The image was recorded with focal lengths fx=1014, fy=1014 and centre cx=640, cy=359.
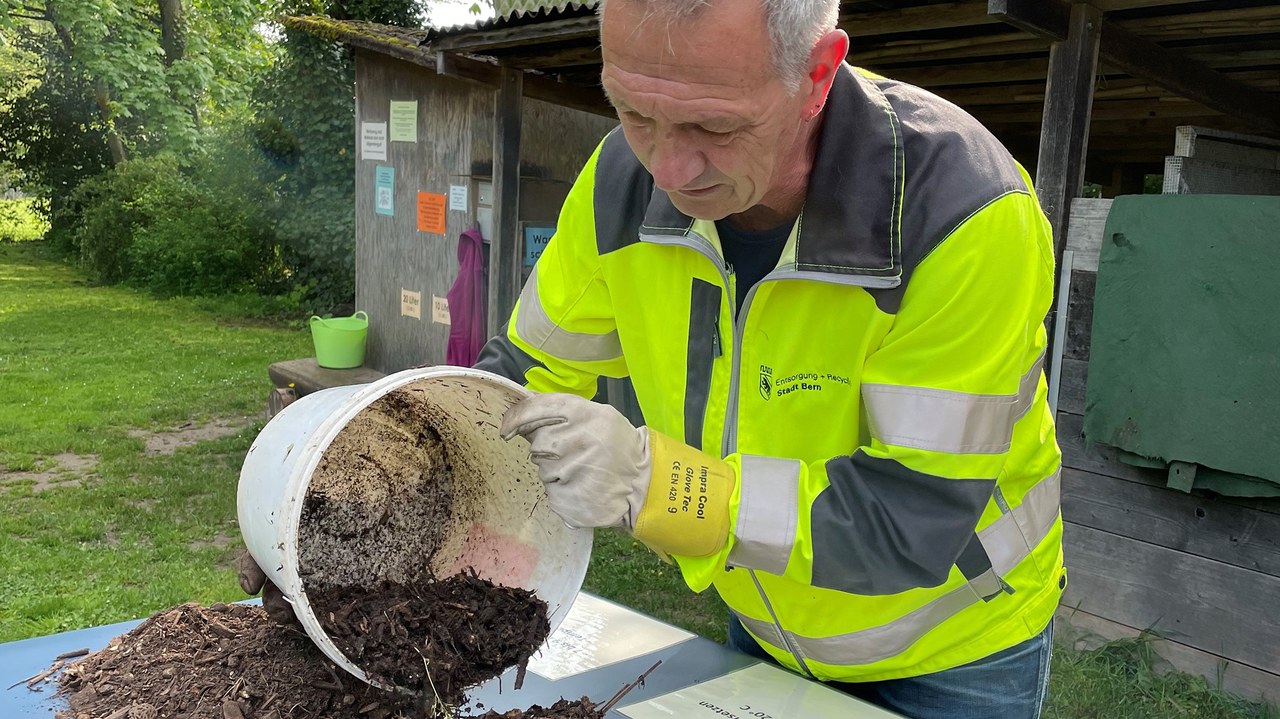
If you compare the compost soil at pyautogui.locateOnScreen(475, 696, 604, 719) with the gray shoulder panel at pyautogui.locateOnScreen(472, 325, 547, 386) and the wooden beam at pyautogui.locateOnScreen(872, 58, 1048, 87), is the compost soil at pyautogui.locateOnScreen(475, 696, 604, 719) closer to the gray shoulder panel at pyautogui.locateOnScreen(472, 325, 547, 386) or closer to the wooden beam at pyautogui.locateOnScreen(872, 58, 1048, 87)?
the gray shoulder panel at pyautogui.locateOnScreen(472, 325, 547, 386)

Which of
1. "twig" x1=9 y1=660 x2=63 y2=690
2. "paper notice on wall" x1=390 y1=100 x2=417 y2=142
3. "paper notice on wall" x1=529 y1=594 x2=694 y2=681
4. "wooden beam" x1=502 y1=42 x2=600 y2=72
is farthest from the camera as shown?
"paper notice on wall" x1=390 y1=100 x2=417 y2=142

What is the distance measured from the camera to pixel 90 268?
1593 centimetres

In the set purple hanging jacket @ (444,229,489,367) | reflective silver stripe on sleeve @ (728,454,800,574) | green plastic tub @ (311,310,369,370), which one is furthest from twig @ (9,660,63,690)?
green plastic tub @ (311,310,369,370)

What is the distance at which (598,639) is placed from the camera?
6.69 ft

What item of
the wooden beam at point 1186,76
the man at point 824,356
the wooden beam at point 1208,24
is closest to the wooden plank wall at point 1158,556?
the wooden beam at point 1186,76

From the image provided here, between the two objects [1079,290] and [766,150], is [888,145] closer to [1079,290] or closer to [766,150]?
[766,150]

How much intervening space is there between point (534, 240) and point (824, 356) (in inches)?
174

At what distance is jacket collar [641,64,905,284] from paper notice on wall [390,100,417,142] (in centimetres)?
537

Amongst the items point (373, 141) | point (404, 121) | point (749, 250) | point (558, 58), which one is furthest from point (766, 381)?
point (373, 141)

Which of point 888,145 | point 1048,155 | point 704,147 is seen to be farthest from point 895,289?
point 1048,155

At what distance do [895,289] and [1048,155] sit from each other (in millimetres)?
2470

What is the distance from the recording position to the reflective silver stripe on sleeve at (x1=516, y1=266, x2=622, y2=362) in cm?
178

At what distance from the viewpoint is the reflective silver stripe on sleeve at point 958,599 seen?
1540mm

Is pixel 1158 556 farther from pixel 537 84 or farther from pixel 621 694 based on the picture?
pixel 537 84
